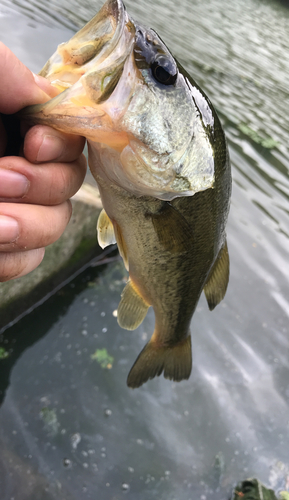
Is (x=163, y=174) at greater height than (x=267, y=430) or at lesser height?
Result: greater

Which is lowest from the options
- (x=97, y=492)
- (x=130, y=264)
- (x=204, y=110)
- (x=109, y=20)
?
(x=97, y=492)

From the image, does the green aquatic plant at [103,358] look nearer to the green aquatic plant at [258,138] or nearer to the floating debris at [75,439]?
the floating debris at [75,439]

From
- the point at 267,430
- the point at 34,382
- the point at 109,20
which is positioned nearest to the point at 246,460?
the point at 267,430

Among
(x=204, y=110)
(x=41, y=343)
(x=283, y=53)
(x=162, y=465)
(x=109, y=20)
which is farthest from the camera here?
(x=283, y=53)

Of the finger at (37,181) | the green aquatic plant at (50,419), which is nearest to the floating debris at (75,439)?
the green aquatic plant at (50,419)

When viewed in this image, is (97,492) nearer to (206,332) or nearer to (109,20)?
(206,332)
